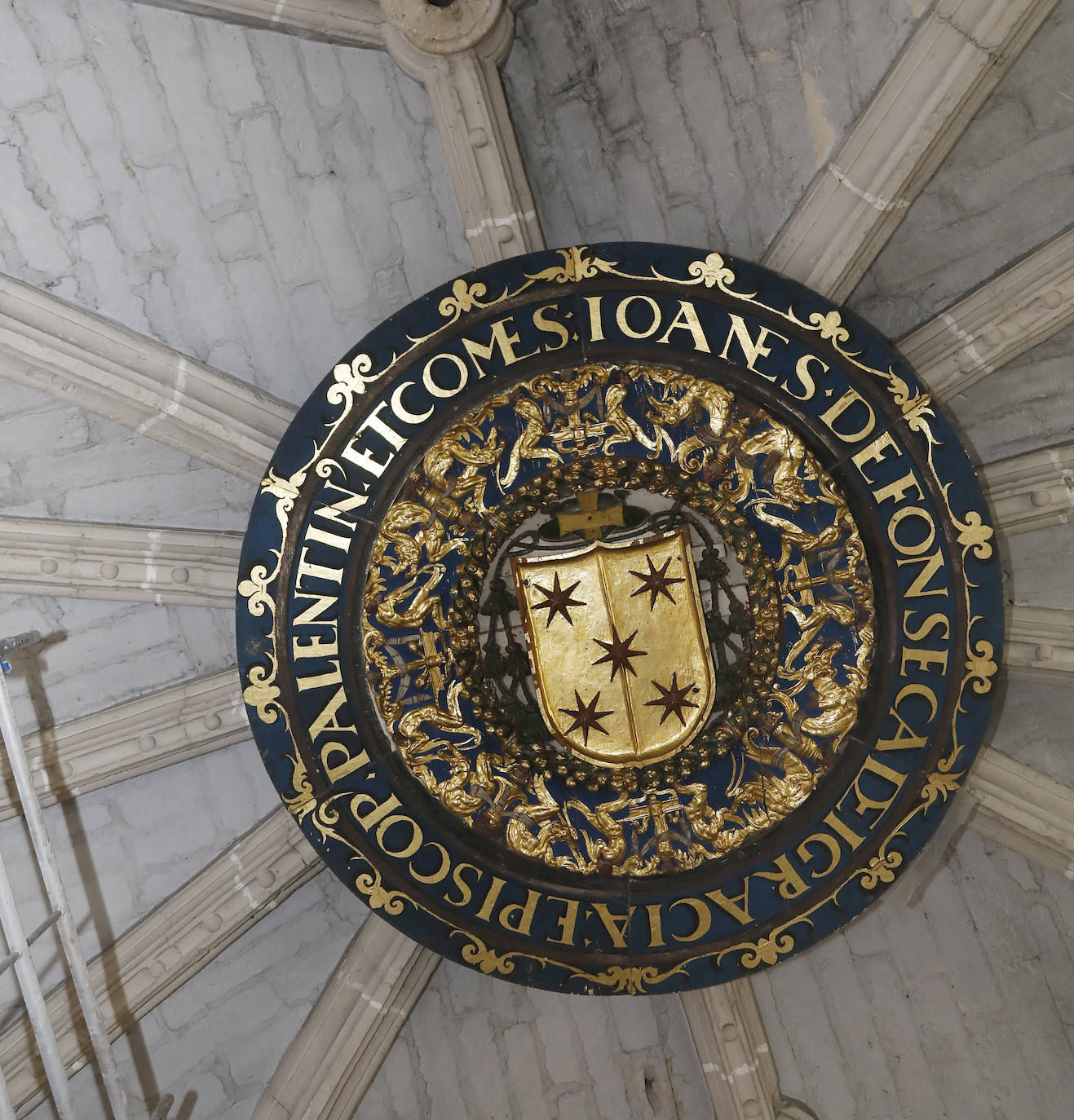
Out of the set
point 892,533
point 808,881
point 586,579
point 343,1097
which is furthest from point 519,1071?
point 892,533

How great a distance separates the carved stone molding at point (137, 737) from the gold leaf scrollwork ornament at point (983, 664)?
3.33 meters

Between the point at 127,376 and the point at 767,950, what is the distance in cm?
391

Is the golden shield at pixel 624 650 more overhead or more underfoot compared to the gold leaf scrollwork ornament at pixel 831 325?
more underfoot

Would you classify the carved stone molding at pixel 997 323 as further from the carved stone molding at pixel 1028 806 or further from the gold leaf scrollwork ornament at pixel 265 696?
the gold leaf scrollwork ornament at pixel 265 696

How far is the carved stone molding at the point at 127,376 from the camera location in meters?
5.18

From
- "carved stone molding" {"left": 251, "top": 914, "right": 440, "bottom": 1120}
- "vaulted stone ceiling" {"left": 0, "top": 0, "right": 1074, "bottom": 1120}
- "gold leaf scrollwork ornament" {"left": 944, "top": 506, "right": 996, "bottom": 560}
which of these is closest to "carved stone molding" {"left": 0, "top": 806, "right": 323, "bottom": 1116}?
"vaulted stone ceiling" {"left": 0, "top": 0, "right": 1074, "bottom": 1120}

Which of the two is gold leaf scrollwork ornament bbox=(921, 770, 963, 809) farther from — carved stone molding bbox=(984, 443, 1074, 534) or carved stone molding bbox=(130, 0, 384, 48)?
carved stone molding bbox=(130, 0, 384, 48)

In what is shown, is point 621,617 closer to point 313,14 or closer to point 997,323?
point 997,323

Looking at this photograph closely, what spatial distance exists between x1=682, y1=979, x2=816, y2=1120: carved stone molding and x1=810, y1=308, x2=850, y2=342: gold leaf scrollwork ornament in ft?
10.2

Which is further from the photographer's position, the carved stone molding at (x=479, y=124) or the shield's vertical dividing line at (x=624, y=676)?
the carved stone molding at (x=479, y=124)

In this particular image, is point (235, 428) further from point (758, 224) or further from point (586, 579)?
point (758, 224)

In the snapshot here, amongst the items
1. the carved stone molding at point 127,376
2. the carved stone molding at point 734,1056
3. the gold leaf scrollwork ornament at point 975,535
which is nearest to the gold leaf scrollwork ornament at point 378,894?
the carved stone molding at point 734,1056

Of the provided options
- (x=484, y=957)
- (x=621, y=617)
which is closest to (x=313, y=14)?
(x=621, y=617)

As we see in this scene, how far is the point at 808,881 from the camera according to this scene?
4.80 meters
